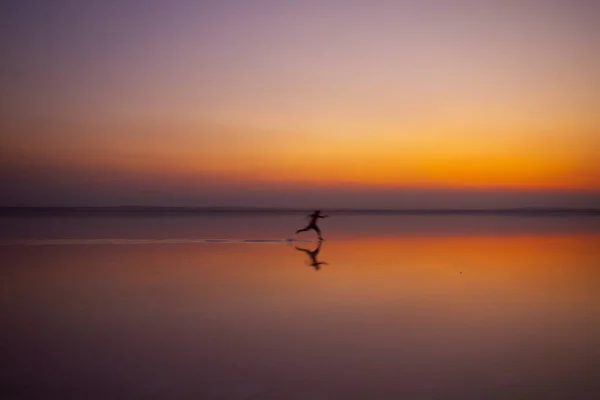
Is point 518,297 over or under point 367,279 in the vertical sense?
under

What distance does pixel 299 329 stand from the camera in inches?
324

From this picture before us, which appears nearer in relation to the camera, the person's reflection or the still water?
the still water

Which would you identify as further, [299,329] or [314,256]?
[314,256]

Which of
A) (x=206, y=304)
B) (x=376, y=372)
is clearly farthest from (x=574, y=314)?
(x=206, y=304)

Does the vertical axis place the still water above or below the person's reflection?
below

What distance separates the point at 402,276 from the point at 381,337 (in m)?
5.56

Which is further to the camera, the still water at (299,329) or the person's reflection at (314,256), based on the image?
the person's reflection at (314,256)

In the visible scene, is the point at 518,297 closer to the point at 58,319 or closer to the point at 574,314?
the point at 574,314

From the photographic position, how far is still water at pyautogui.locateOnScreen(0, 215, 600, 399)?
593 cm

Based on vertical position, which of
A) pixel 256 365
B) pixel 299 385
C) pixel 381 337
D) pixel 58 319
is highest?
pixel 58 319

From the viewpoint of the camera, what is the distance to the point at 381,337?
7.82 m

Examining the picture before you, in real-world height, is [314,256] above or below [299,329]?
above

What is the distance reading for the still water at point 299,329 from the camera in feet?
19.5

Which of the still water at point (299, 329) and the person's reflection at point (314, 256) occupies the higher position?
the person's reflection at point (314, 256)
